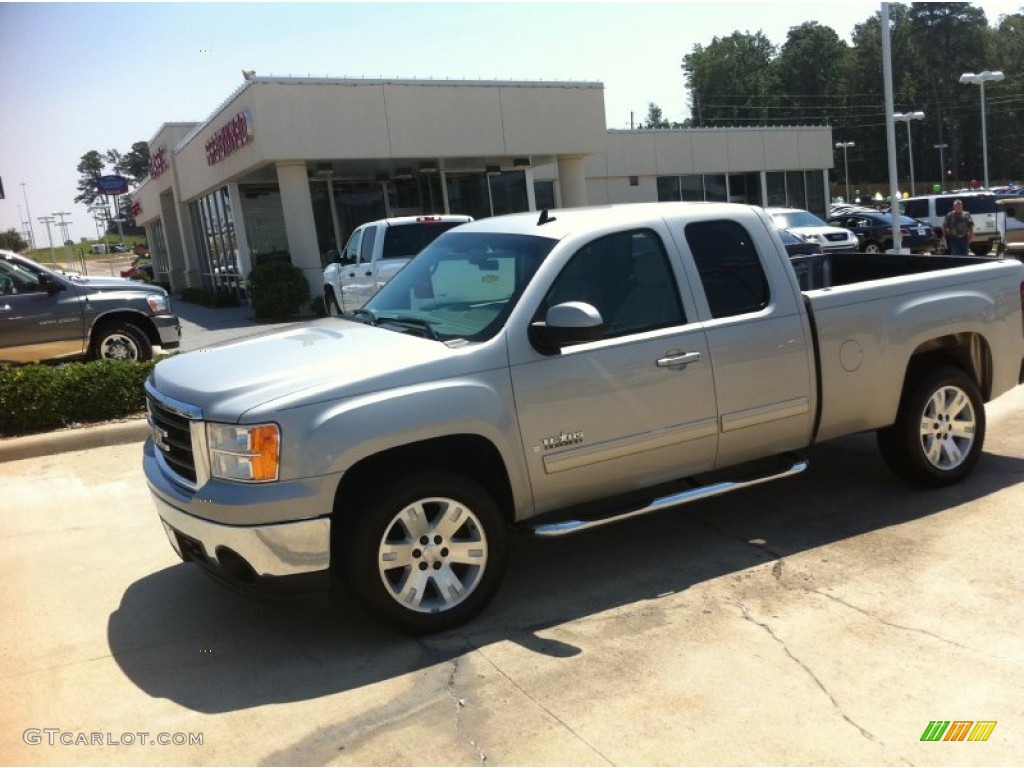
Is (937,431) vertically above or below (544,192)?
below

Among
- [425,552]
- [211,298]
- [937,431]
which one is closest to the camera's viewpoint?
[425,552]

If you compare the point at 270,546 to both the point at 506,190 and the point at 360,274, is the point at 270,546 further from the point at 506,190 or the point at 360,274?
the point at 506,190

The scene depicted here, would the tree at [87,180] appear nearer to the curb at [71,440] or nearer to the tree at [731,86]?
the curb at [71,440]

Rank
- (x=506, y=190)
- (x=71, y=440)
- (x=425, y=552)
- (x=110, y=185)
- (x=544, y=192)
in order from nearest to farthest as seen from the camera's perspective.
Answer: (x=425, y=552)
(x=71, y=440)
(x=506, y=190)
(x=544, y=192)
(x=110, y=185)

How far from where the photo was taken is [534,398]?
14.2 ft

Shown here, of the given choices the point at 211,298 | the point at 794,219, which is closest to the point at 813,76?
the point at 794,219

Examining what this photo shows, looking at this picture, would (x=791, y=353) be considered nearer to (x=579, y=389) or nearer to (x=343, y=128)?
(x=579, y=389)

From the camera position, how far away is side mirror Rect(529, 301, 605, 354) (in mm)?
4219

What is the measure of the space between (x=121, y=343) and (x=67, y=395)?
2728 mm

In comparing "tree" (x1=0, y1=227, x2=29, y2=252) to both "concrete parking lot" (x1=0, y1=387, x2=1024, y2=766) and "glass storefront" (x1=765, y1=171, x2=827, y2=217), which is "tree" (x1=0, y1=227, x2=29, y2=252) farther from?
"glass storefront" (x1=765, y1=171, x2=827, y2=217)

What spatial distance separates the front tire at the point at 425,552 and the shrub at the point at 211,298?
22.2 metres

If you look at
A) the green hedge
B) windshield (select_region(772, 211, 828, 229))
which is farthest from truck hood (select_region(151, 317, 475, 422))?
windshield (select_region(772, 211, 828, 229))

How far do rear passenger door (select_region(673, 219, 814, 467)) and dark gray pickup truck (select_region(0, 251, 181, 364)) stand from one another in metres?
8.03

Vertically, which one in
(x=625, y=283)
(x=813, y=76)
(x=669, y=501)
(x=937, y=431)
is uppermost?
(x=813, y=76)
